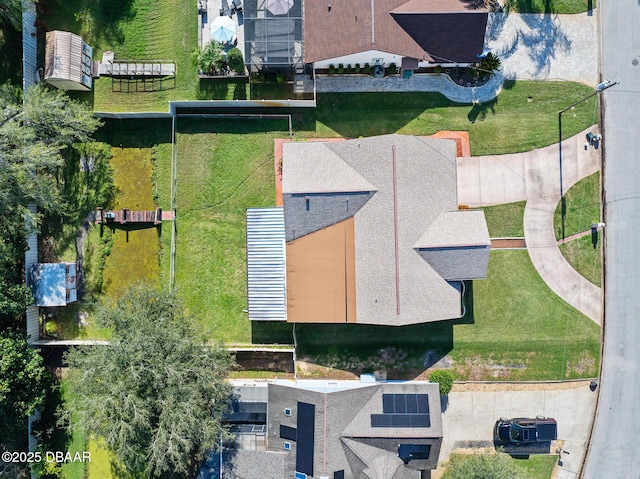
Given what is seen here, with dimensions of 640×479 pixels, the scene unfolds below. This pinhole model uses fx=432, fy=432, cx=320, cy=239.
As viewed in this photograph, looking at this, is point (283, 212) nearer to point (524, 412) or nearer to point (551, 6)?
point (524, 412)

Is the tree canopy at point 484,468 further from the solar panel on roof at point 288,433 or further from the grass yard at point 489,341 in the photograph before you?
the solar panel on roof at point 288,433

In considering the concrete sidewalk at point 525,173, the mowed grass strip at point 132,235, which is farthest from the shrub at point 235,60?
the concrete sidewalk at point 525,173

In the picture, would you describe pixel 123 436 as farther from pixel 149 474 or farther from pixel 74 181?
pixel 74 181

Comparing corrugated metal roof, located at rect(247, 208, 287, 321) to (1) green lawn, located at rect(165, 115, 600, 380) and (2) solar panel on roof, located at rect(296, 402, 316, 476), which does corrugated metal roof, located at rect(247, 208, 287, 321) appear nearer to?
(1) green lawn, located at rect(165, 115, 600, 380)

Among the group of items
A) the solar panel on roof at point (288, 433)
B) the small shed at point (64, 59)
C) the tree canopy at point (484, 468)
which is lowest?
the tree canopy at point (484, 468)

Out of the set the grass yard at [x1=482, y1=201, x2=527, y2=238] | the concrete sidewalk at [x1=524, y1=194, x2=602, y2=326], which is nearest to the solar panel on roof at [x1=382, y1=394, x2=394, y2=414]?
the grass yard at [x1=482, y1=201, x2=527, y2=238]

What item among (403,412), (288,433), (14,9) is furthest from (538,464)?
(14,9)
